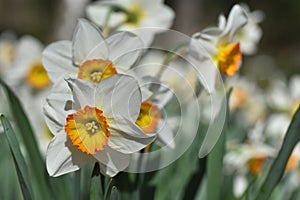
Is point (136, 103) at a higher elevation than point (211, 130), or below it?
→ higher

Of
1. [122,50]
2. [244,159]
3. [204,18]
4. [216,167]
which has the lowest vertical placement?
[204,18]

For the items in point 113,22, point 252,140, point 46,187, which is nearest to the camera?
point 46,187

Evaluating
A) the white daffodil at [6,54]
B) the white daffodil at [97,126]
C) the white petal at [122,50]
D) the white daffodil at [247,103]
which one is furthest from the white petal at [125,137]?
the white daffodil at [6,54]

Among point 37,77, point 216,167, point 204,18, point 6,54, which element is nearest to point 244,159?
point 216,167

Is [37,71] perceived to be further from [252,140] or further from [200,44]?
[200,44]

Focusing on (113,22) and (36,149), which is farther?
(113,22)

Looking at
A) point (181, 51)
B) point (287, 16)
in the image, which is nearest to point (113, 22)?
point (181, 51)

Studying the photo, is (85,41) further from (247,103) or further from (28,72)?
(247,103)
